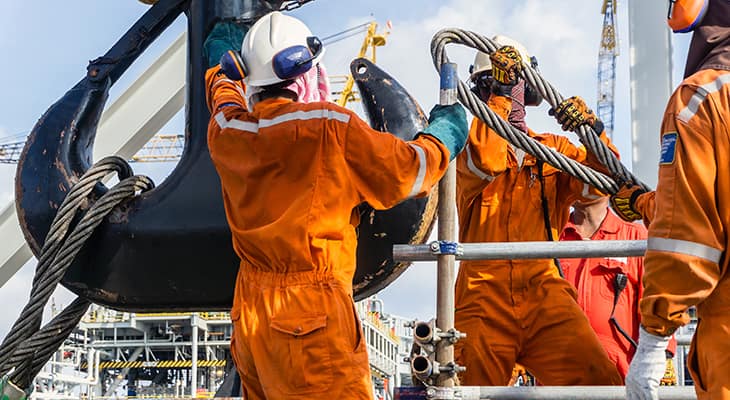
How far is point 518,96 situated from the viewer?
3553 mm

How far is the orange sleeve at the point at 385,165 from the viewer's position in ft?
8.95

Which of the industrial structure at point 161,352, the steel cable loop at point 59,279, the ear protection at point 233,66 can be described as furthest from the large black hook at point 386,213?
the industrial structure at point 161,352

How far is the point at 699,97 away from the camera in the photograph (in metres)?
2.22

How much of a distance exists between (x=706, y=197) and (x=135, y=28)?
6.89 feet

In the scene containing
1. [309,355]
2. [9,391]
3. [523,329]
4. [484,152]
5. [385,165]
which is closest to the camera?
[309,355]

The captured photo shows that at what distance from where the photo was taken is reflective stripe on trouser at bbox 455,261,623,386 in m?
3.37

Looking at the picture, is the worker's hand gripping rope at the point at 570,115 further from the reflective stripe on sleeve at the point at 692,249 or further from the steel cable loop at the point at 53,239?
the steel cable loop at the point at 53,239

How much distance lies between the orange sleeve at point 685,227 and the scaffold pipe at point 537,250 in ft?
1.60

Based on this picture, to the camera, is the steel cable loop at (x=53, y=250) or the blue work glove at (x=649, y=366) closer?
the blue work glove at (x=649, y=366)

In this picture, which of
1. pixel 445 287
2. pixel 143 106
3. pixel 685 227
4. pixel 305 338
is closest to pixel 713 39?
pixel 685 227

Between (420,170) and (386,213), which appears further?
(386,213)

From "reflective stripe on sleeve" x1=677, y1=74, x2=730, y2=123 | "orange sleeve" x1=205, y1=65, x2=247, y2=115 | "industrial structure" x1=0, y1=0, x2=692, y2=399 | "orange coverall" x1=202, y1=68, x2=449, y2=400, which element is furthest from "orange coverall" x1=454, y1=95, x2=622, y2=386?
"industrial structure" x1=0, y1=0, x2=692, y2=399

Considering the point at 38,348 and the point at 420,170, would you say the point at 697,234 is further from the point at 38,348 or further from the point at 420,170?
the point at 38,348

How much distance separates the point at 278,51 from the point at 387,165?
18.5 inches
